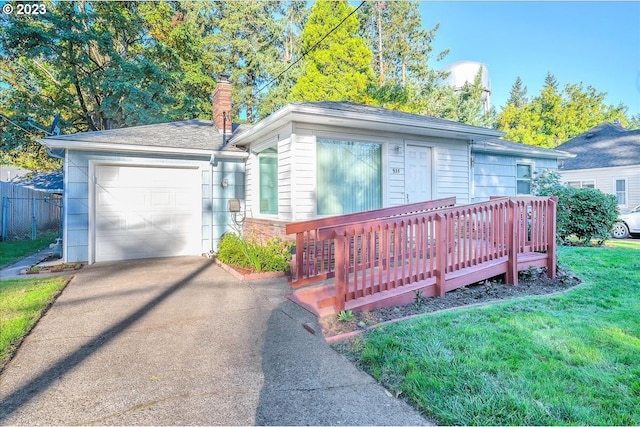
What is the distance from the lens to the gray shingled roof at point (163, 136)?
7.32m

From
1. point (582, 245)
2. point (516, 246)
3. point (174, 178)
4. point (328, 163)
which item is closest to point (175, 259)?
point (174, 178)

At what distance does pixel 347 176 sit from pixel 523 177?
283 inches

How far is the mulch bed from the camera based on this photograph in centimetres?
363

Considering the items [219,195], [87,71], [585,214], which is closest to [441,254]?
[219,195]

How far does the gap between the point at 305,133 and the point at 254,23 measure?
710 inches

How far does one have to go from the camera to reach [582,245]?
351 inches

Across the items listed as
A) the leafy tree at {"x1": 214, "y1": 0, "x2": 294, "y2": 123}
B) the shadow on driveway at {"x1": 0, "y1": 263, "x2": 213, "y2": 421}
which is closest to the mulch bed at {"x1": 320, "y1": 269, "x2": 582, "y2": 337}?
the shadow on driveway at {"x1": 0, "y1": 263, "x2": 213, "y2": 421}

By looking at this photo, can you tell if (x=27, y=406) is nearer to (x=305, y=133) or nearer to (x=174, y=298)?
(x=174, y=298)

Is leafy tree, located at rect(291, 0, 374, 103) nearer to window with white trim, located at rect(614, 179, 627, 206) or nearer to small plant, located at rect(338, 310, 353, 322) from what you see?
window with white trim, located at rect(614, 179, 627, 206)

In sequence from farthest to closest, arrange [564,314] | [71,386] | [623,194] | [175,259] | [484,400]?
1. [623,194]
2. [175,259]
3. [564,314]
4. [71,386]
5. [484,400]

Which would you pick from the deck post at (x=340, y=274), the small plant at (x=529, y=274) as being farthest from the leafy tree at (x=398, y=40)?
the deck post at (x=340, y=274)

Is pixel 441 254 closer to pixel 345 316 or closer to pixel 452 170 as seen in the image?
pixel 345 316

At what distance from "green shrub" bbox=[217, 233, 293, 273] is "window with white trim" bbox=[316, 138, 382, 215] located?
1040 mm

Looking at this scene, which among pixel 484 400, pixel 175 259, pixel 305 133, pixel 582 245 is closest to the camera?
pixel 484 400
